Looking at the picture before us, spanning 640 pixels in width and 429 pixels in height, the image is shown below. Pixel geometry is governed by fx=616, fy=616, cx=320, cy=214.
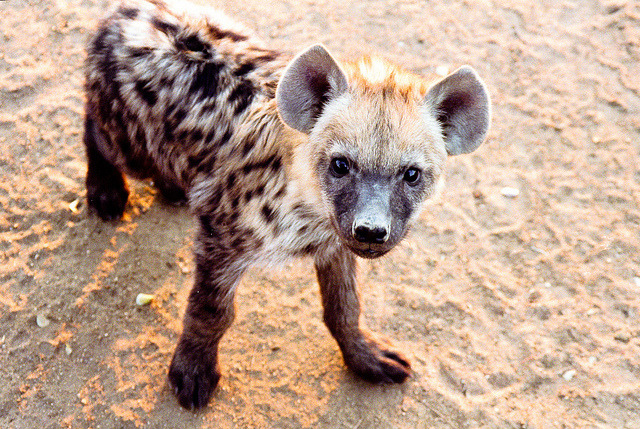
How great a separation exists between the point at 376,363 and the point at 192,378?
0.74 m

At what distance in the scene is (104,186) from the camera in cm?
290

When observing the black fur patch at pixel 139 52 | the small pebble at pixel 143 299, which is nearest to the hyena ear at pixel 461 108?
the black fur patch at pixel 139 52

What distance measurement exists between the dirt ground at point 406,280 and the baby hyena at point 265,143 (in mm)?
193

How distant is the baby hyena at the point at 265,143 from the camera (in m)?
1.83

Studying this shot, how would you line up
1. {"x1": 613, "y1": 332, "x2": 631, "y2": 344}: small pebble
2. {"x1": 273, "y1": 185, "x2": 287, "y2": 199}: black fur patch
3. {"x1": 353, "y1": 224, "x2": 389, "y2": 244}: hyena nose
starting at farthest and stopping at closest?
{"x1": 613, "y1": 332, "x2": 631, "y2": 344}: small pebble
{"x1": 273, "y1": 185, "x2": 287, "y2": 199}: black fur patch
{"x1": 353, "y1": 224, "x2": 389, "y2": 244}: hyena nose

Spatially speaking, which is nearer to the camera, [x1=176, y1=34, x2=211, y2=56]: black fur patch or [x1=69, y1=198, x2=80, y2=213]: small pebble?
[x1=176, y1=34, x2=211, y2=56]: black fur patch

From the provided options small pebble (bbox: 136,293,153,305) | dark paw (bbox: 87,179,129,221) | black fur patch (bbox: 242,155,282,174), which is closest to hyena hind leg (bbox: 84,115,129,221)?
dark paw (bbox: 87,179,129,221)

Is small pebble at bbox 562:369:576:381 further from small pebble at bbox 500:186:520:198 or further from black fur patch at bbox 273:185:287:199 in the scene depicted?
black fur patch at bbox 273:185:287:199

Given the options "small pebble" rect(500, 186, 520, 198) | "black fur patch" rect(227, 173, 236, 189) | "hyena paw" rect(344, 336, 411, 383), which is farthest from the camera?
"small pebble" rect(500, 186, 520, 198)

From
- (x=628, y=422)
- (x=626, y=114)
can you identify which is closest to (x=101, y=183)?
(x=628, y=422)

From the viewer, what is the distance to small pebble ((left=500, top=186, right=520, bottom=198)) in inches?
122

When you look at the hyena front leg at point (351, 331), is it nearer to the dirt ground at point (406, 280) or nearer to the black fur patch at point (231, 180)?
the dirt ground at point (406, 280)

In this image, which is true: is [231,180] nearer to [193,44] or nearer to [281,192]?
[281,192]

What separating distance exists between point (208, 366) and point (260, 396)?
249 millimetres
